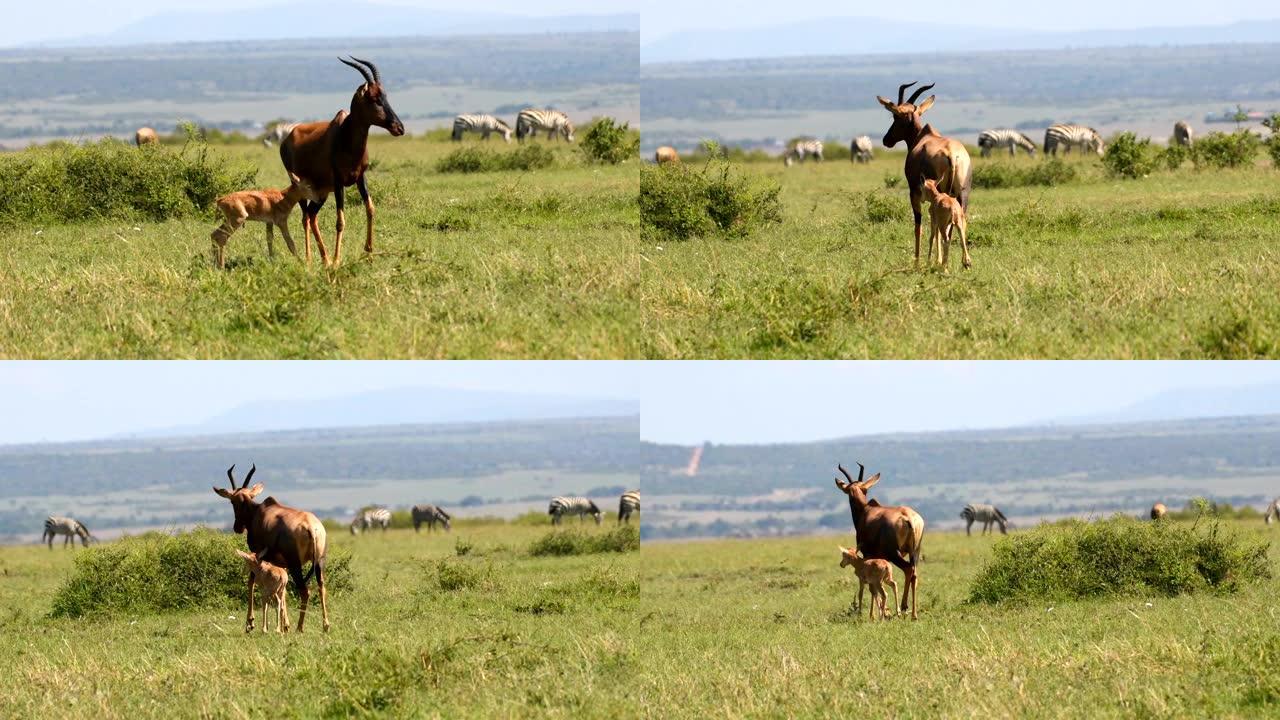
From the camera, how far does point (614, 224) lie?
21766 millimetres

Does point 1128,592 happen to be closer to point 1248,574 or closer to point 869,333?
point 1248,574

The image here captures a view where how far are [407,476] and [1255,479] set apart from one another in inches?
2470

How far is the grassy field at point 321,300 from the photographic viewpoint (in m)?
13.8

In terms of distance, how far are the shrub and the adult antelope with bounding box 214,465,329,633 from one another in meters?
20.0

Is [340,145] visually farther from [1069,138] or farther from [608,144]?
[1069,138]

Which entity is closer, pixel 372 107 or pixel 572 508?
pixel 372 107

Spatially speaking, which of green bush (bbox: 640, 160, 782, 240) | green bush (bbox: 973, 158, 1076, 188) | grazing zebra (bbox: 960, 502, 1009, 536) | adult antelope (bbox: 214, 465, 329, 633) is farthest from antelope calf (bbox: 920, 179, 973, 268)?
grazing zebra (bbox: 960, 502, 1009, 536)

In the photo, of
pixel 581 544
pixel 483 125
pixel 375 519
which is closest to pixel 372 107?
pixel 581 544

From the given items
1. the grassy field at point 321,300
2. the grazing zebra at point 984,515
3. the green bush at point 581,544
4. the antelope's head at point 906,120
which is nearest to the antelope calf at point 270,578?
the grassy field at point 321,300

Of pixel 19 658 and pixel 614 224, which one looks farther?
pixel 614 224

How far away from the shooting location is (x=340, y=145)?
13977 millimetres

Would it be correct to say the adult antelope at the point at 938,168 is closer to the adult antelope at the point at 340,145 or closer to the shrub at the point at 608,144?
the adult antelope at the point at 340,145

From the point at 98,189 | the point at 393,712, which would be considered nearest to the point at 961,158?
the point at 393,712

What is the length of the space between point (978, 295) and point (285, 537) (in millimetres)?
6358
